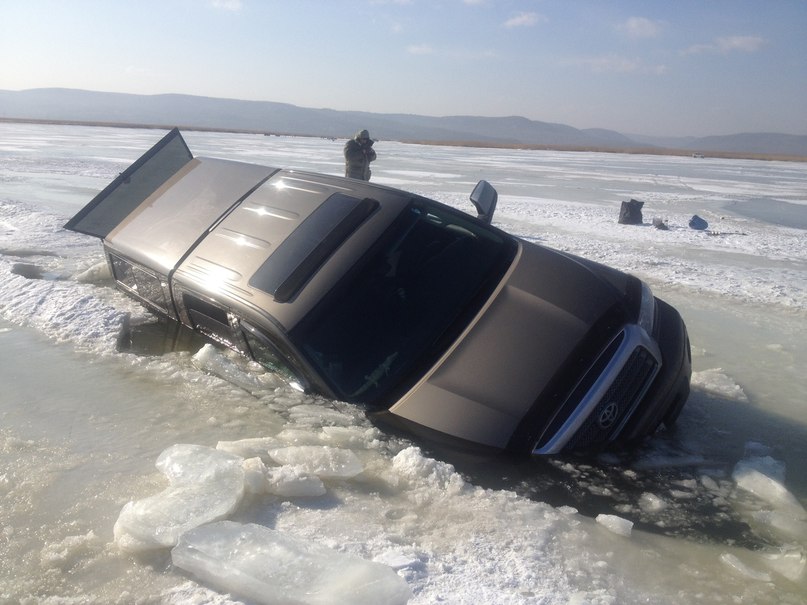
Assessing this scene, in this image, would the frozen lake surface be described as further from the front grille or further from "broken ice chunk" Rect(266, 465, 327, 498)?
the front grille

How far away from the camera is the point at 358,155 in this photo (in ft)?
32.1

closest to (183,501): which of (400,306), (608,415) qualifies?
(400,306)

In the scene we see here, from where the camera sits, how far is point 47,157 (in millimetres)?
18109

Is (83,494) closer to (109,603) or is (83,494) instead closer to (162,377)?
(109,603)

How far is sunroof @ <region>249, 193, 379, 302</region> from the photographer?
10.3 feet

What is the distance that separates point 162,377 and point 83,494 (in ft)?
4.04

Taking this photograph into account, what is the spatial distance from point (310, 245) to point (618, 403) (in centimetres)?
168

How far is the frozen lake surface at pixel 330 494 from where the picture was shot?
209 centimetres

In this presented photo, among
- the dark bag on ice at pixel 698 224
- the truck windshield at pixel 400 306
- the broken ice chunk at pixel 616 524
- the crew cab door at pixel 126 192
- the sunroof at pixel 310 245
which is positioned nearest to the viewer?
the broken ice chunk at pixel 616 524

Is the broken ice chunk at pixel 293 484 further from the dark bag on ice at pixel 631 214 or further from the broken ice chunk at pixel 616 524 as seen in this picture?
the dark bag on ice at pixel 631 214

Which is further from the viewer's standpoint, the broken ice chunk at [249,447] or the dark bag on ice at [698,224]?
the dark bag on ice at [698,224]

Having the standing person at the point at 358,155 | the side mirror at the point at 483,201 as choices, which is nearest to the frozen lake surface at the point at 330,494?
the side mirror at the point at 483,201

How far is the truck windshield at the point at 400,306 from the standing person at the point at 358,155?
20.8 feet

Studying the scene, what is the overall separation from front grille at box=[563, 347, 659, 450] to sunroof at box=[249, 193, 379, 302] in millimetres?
1481
